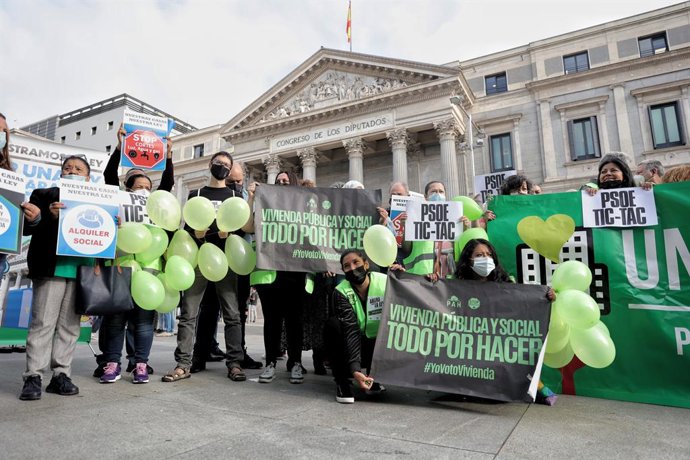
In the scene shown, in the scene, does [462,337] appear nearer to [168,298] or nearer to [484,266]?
[484,266]

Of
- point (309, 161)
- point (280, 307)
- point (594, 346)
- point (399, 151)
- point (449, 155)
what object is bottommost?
point (594, 346)

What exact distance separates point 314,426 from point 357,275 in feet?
4.53

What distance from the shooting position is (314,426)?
2568 mm

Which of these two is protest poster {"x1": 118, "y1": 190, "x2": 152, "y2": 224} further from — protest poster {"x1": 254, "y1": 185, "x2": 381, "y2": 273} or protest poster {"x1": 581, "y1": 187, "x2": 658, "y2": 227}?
protest poster {"x1": 581, "y1": 187, "x2": 658, "y2": 227}

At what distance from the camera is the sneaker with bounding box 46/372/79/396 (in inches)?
134

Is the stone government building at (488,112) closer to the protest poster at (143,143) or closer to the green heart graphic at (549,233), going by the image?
the protest poster at (143,143)

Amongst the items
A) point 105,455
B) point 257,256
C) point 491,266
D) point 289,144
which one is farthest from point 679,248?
Answer: point 289,144

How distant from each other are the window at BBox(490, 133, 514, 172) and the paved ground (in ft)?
74.1

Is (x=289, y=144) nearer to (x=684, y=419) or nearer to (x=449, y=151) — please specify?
(x=449, y=151)

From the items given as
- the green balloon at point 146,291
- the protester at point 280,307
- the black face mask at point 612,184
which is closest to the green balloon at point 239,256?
the protester at point 280,307

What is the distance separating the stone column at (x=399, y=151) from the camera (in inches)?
972

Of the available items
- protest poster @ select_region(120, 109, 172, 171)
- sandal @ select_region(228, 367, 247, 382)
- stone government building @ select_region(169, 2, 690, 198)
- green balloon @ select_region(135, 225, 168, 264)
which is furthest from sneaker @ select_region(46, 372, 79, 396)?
stone government building @ select_region(169, 2, 690, 198)

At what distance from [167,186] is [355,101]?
2338 cm

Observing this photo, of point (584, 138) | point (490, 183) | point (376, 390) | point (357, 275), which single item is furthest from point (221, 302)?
point (584, 138)
